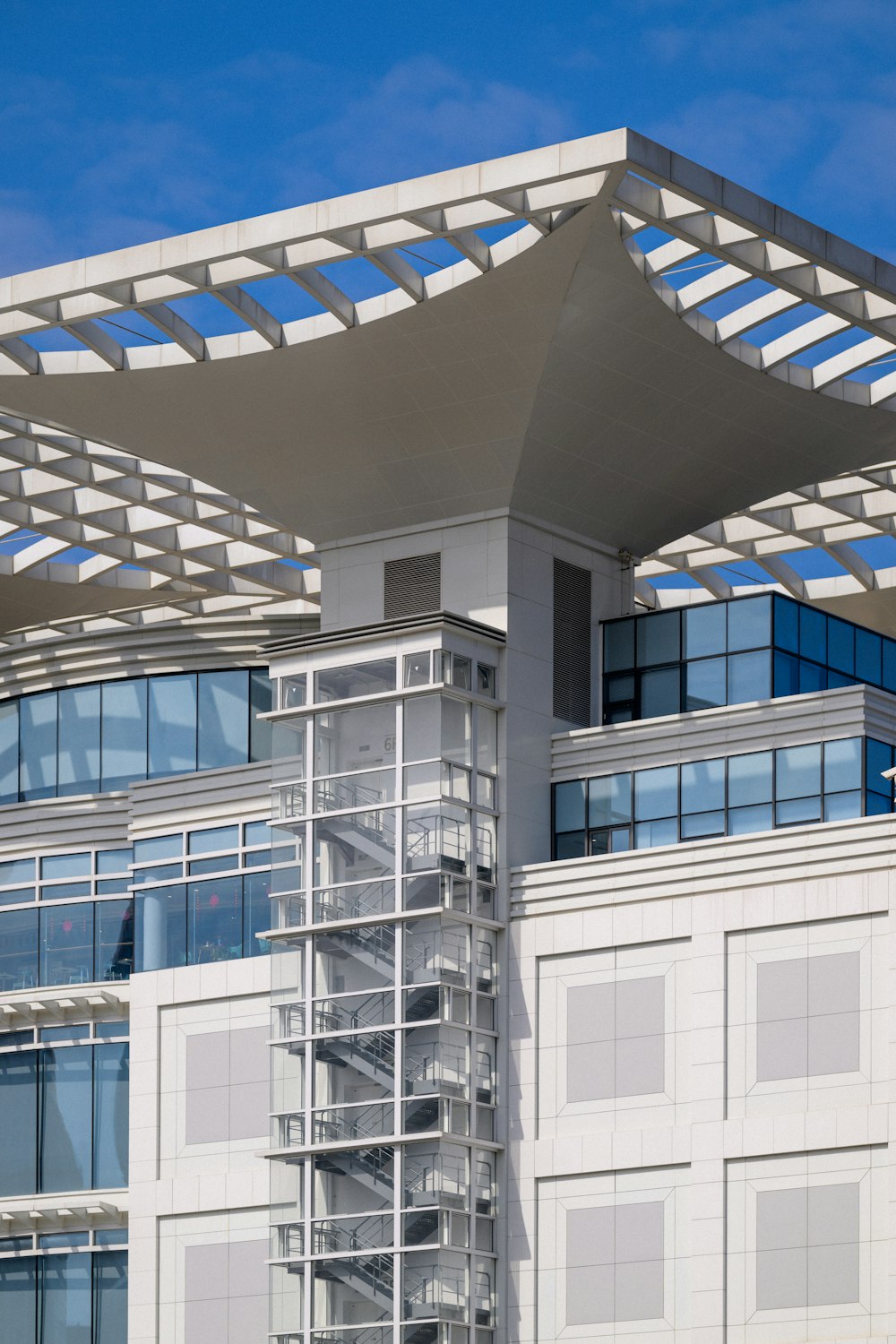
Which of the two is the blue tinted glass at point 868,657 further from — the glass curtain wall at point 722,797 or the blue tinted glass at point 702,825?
the blue tinted glass at point 702,825

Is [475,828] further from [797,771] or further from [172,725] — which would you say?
[172,725]

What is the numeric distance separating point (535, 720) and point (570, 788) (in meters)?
1.59

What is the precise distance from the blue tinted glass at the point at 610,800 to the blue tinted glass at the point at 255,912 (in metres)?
7.27

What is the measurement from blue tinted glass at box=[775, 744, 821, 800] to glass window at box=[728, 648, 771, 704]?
1957 mm

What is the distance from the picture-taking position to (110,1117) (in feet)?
171

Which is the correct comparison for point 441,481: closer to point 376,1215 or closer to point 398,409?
point 398,409

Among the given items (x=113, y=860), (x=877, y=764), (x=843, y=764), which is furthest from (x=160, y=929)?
(x=877, y=764)

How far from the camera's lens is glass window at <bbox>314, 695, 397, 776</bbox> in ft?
159

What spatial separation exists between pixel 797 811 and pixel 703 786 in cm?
207

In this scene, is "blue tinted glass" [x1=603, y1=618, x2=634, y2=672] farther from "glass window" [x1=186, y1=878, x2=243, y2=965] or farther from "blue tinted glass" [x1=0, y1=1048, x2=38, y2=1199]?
"blue tinted glass" [x1=0, y1=1048, x2=38, y2=1199]

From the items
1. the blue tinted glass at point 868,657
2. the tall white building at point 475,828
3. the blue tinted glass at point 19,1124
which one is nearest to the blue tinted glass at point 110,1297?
the tall white building at point 475,828

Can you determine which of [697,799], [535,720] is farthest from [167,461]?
[697,799]

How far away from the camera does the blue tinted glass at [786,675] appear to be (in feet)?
161

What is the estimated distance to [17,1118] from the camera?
53125mm
